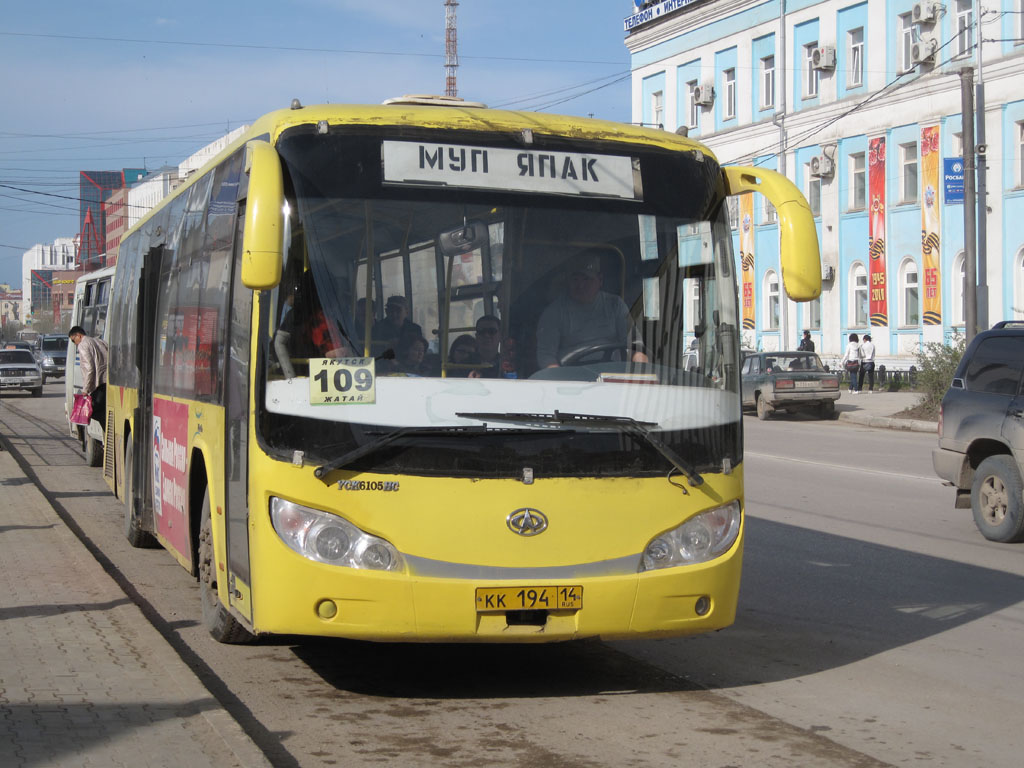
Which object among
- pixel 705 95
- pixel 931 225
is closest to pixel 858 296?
pixel 931 225

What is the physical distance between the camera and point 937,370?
94.2ft

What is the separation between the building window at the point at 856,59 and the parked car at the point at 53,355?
34.7 metres

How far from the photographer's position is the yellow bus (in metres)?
5.84

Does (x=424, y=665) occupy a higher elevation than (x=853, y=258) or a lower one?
lower

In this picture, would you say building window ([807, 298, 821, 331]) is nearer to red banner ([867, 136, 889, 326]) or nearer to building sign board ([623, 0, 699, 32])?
red banner ([867, 136, 889, 326])

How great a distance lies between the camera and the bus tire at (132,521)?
10.7 metres

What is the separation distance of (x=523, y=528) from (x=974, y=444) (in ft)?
25.0

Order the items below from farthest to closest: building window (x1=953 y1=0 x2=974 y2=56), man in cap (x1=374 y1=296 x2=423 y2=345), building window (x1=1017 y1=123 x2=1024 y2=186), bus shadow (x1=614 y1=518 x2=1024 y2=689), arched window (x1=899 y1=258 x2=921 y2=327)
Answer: arched window (x1=899 y1=258 x2=921 y2=327) → building window (x1=953 y1=0 x2=974 y2=56) → building window (x1=1017 y1=123 x2=1024 y2=186) → bus shadow (x1=614 y1=518 x2=1024 y2=689) → man in cap (x1=374 y1=296 x2=423 y2=345)

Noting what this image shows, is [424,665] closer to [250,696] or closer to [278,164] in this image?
[250,696]

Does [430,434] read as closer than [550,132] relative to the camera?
Yes

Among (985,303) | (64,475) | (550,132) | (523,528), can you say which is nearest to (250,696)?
(523,528)

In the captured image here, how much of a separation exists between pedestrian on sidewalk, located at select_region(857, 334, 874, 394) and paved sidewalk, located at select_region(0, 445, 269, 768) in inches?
1211

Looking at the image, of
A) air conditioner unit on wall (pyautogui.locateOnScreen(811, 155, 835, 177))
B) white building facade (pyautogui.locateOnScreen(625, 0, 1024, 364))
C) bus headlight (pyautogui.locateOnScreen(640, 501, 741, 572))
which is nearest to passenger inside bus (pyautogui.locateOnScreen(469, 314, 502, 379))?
bus headlight (pyautogui.locateOnScreen(640, 501, 741, 572))

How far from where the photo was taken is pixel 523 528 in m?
5.90
